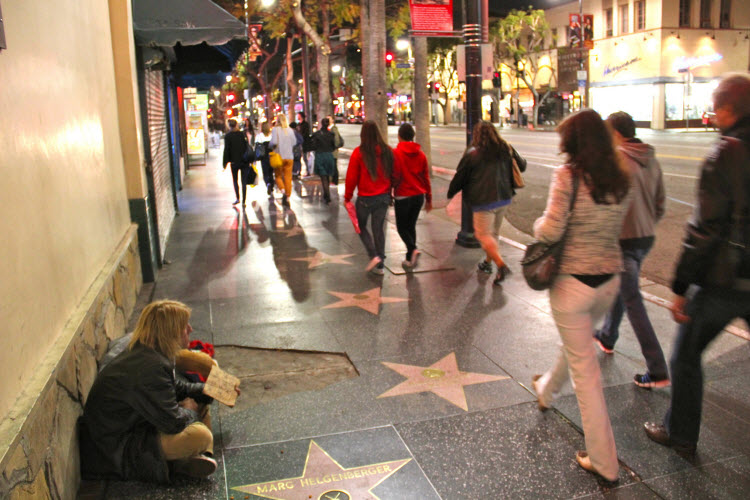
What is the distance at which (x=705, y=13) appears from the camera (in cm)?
4597

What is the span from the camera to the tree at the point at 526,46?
53625mm

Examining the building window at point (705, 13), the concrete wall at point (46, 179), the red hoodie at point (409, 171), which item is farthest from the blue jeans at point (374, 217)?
the building window at point (705, 13)

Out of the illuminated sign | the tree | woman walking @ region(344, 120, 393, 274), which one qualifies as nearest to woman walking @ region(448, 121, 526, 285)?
woman walking @ region(344, 120, 393, 274)

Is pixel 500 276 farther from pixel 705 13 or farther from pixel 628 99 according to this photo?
Result: pixel 705 13

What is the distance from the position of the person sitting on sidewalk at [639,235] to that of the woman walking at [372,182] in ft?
11.8

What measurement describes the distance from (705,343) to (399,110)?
78.0 metres

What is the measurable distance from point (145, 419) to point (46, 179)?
4.74 ft

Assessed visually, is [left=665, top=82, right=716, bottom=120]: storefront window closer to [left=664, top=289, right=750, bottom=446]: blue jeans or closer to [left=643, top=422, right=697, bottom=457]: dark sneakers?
[left=643, top=422, right=697, bottom=457]: dark sneakers

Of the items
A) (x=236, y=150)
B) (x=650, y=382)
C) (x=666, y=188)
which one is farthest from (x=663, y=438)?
(x=666, y=188)

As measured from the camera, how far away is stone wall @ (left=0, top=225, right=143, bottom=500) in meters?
2.66

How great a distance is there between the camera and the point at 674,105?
45562 mm

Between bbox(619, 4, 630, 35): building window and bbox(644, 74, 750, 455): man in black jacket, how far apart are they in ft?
160

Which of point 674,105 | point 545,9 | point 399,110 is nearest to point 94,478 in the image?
point 674,105

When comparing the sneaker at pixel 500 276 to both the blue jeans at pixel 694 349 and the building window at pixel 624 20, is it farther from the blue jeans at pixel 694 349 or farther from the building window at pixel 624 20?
the building window at pixel 624 20
